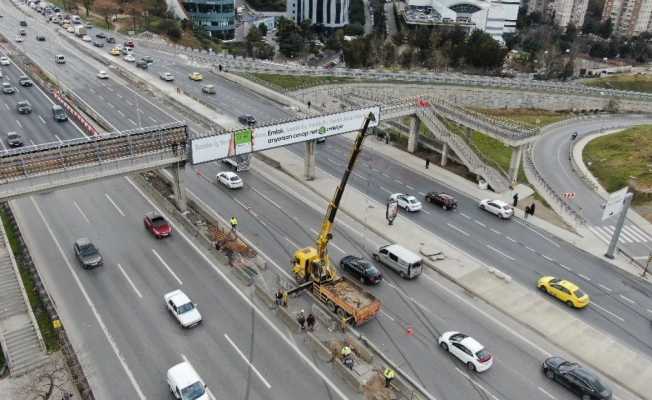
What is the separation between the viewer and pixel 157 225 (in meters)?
44.1

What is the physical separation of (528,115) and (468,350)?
8256cm

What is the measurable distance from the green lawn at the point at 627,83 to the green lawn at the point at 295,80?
265 feet

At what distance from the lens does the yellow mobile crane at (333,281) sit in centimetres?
3322

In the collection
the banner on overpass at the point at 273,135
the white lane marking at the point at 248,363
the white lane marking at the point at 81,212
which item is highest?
the banner on overpass at the point at 273,135

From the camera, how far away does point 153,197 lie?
169 ft

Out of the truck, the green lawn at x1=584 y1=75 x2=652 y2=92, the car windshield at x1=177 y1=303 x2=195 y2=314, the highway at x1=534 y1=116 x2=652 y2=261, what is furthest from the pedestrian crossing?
the truck

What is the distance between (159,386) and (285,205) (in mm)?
26002

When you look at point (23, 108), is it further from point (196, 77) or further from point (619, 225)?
point (619, 225)

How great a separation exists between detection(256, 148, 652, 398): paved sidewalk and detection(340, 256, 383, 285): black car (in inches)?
233

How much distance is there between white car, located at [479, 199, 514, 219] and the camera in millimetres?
51500

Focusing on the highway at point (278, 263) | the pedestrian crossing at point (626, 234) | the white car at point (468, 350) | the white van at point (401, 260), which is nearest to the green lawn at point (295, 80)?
the highway at point (278, 263)

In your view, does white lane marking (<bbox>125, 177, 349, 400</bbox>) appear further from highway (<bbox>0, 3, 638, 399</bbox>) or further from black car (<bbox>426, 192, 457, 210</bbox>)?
black car (<bbox>426, 192, 457, 210</bbox>)

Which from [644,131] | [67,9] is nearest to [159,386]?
[644,131]

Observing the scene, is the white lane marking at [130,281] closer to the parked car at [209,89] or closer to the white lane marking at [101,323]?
the white lane marking at [101,323]
